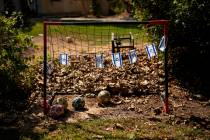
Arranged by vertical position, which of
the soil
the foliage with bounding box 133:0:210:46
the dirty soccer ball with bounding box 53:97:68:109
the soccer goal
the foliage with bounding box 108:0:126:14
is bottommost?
the soil

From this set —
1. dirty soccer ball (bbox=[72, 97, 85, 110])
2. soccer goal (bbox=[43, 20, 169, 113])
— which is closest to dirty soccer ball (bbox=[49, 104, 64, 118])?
soccer goal (bbox=[43, 20, 169, 113])

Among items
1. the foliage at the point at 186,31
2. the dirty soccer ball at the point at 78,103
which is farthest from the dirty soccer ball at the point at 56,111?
the foliage at the point at 186,31

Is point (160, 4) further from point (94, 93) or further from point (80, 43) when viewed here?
point (80, 43)

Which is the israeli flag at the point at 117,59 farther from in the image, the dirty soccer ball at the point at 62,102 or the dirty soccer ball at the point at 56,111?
the dirty soccer ball at the point at 56,111

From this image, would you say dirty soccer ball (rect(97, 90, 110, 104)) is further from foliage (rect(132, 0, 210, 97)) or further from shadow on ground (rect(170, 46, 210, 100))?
foliage (rect(132, 0, 210, 97))

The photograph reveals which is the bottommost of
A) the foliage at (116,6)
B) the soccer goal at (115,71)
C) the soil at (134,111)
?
the soil at (134,111)

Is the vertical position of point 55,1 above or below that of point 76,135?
above

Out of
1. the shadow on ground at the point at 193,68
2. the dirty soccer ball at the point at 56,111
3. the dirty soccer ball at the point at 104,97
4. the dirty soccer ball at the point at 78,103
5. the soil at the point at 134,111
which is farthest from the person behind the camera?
the shadow on ground at the point at 193,68

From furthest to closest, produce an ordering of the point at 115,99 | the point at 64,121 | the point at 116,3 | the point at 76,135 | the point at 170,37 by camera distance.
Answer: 1. the point at 116,3
2. the point at 170,37
3. the point at 115,99
4. the point at 64,121
5. the point at 76,135

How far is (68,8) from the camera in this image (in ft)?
105

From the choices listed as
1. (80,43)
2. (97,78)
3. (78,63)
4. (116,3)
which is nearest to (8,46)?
(97,78)

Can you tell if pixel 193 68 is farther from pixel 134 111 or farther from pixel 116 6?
pixel 116 6

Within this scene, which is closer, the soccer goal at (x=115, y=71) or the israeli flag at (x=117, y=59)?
the israeli flag at (x=117, y=59)

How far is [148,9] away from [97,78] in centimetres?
197
